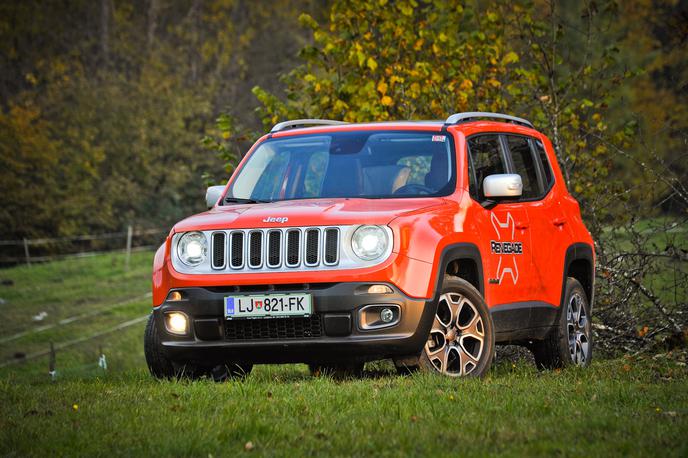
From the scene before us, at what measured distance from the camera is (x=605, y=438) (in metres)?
6.36

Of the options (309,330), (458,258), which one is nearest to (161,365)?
(309,330)

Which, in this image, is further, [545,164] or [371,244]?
[545,164]

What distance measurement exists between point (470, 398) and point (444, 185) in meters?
2.14

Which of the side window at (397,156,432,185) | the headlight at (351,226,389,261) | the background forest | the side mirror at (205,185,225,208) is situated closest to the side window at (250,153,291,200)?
the side mirror at (205,185,225,208)

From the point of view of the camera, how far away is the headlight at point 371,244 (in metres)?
8.43

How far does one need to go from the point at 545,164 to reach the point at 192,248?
3.52 meters

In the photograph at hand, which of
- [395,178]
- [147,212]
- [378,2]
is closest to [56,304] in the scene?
[147,212]

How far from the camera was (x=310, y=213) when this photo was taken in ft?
28.1

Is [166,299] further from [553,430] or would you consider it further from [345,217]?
[553,430]

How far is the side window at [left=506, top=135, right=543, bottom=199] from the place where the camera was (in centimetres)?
1059

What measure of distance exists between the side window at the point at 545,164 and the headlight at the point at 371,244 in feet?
9.24

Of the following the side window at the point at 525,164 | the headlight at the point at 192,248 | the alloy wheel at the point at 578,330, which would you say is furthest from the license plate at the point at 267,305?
the alloy wheel at the point at 578,330

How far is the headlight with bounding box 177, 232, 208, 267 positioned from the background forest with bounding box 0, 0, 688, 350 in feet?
15.5

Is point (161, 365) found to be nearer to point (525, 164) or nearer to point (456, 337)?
point (456, 337)
